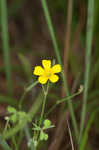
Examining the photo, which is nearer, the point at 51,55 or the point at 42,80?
the point at 42,80

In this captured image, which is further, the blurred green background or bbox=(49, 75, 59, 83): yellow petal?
the blurred green background

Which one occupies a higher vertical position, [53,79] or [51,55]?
[51,55]

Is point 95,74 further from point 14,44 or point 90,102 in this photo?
point 14,44

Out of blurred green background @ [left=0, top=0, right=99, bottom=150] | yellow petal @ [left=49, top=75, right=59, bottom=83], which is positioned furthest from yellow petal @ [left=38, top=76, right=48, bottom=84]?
blurred green background @ [left=0, top=0, right=99, bottom=150]

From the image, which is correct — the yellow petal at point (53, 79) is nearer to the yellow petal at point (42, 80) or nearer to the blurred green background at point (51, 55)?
the yellow petal at point (42, 80)

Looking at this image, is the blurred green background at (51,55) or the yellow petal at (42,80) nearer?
the yellow petal at (42,80)

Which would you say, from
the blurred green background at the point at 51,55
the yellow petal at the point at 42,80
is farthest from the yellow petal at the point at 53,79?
Result: the blurred green background at the point at 51,55

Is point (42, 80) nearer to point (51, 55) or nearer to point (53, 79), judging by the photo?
point (53, 79)

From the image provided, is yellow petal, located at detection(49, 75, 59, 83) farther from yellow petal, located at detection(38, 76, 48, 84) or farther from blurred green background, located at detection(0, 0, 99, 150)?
blurred green background, located at detection(0, 0, 99, 150)

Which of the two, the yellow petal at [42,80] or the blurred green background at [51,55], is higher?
the blurred green background at [51,55]

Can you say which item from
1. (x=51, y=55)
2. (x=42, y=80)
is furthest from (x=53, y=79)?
(x=51, y=55)

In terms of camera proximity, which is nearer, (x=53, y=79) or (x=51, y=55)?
(x=53, y=79)

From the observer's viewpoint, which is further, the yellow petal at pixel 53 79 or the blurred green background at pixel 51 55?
→ the blurred green background at pixel 51 55
